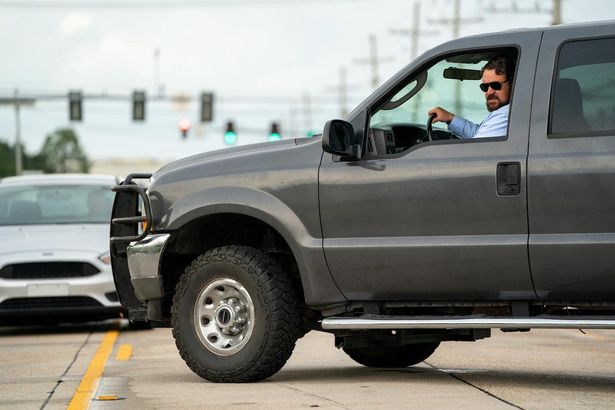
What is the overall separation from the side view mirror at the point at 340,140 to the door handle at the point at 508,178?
93cm

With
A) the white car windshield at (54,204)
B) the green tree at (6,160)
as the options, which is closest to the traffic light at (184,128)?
the white car windshield at (54,204)

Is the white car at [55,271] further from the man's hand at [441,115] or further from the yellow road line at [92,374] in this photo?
the man's hand at [441,115]

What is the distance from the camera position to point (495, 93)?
8828 millimetres

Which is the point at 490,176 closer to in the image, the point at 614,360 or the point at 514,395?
the point at 514,395

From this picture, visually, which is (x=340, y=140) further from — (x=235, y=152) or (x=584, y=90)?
(x=584, y=90)

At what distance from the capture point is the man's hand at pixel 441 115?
904cm

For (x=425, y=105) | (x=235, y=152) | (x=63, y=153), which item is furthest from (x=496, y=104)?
(x=63, y=153)

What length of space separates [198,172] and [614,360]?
12.1 ft

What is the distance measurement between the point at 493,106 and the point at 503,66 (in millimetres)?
252

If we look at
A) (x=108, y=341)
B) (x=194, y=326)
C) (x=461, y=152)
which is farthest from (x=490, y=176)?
(x=108, y=341)

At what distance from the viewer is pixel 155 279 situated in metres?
9.56

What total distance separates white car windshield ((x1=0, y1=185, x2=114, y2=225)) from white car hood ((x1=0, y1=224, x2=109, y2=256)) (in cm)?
26

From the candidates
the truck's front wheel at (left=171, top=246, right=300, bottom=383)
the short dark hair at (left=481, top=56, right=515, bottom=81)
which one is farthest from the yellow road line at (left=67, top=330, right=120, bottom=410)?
the short dark hair at (left=481, top=56, right=515, bottom=81)

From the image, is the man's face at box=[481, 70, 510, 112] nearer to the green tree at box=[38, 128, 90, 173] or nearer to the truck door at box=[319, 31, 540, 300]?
the truck door at box=[319, 31, 540, 300]
